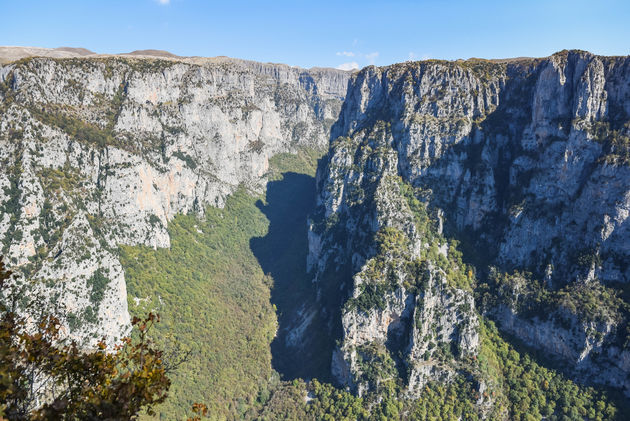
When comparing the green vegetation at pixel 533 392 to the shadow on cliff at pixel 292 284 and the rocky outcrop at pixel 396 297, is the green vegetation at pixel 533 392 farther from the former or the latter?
the shadow on cliff at pixel 292 284

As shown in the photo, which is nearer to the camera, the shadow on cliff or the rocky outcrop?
the rocky outcrop

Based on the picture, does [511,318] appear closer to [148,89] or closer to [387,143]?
[387,143]

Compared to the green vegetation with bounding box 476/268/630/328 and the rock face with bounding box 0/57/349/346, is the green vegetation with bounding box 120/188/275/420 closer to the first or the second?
the rock face with bounding box 0/57/349/346

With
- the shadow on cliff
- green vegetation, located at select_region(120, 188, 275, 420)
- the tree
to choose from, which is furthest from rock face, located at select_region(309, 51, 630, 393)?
the tree

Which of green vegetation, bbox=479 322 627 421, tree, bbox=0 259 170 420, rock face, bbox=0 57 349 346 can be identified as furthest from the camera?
green vegetation, bbox=479 322 627 421

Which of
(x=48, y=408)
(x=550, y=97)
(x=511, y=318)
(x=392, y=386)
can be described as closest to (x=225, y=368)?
(x=392, y=386)

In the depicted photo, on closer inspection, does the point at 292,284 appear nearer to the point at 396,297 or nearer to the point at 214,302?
the point at 214,302
